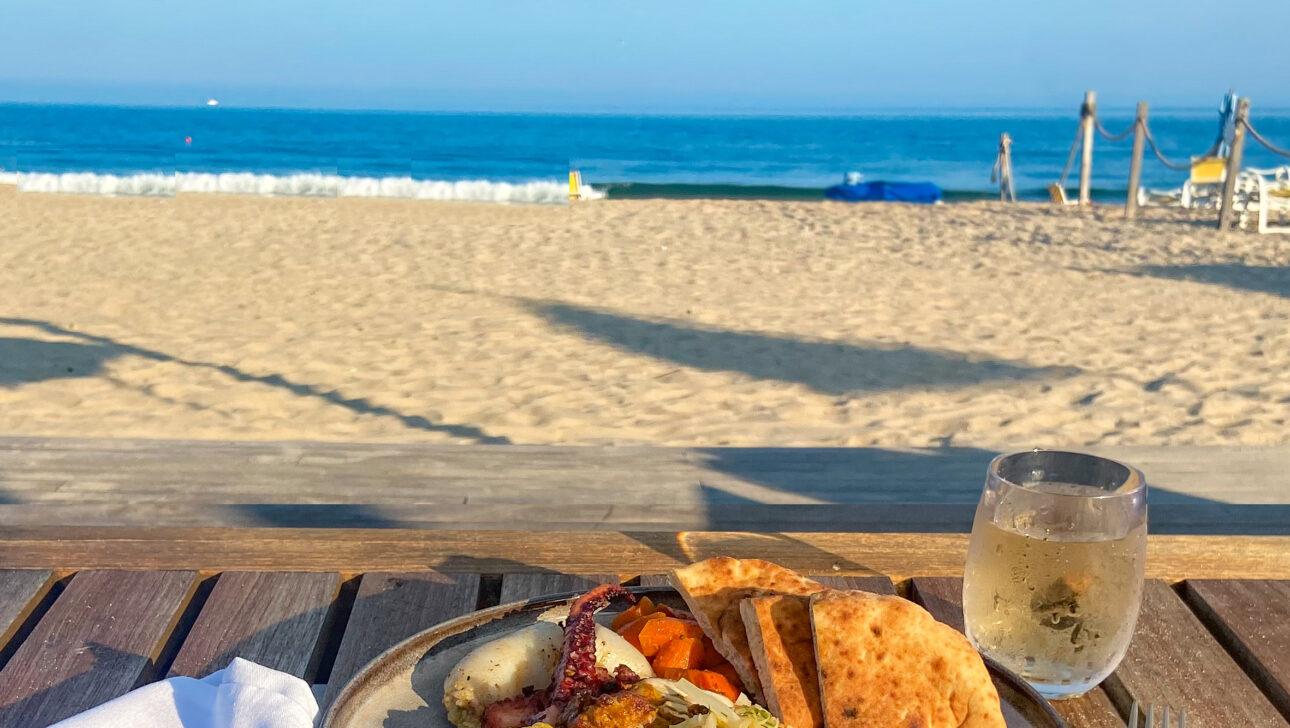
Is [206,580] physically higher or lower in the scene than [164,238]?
higher

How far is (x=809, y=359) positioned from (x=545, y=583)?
5.55 m

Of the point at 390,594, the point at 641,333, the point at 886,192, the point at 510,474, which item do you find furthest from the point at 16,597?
the point at 886,192

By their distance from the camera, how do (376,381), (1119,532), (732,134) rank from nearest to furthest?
(1119,532)
(376,381)
(732,134)

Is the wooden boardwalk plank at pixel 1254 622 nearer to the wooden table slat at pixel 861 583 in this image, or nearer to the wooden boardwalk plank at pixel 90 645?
the wooden table slat at pixel 861 583

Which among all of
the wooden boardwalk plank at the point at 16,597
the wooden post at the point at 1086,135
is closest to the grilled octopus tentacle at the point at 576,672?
the wooden boardwalk plank at the point at 16,597

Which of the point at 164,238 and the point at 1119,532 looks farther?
the point at 164,238

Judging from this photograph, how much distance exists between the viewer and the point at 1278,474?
3508mm

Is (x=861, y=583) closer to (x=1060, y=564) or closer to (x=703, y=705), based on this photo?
(x=1060, y=564)

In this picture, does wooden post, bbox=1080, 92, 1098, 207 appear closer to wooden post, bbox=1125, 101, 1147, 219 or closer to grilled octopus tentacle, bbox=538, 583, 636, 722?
wooden post, bbox=1125, 101, 1147, 219

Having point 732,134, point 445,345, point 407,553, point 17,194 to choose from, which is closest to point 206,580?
point 407,553

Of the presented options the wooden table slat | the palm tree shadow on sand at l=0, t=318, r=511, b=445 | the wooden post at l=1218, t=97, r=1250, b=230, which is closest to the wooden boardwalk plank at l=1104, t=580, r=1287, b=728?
the wooden table slat

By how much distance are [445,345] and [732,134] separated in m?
49.1

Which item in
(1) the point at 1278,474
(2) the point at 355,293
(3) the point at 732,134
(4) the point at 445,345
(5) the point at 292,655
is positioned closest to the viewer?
(5) the point at 292,655

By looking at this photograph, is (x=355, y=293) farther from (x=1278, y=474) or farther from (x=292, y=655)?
(x=292, y=655)
